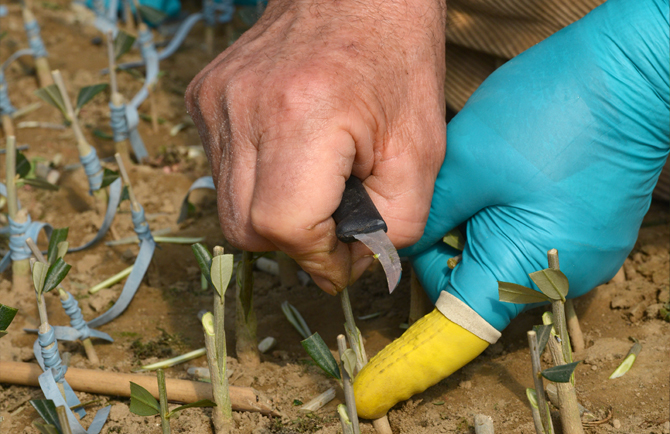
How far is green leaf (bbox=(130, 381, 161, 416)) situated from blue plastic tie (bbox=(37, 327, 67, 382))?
0.25 m

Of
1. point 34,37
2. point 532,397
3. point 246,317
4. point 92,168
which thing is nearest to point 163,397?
point 246,317

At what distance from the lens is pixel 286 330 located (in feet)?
5.21

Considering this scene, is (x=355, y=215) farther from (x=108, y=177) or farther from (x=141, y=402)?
(x=108, y=177)

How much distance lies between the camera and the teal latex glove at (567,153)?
1.13m

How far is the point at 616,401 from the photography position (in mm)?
1165

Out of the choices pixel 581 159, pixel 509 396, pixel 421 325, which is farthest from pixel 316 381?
pixel 581 159

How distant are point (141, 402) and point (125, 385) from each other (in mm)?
237

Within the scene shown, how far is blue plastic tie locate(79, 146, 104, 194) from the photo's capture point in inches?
70.8

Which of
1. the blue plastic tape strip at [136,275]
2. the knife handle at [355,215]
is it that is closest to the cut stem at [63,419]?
the knife handle at [355,215]

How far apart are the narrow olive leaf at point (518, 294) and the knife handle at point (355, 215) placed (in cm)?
22

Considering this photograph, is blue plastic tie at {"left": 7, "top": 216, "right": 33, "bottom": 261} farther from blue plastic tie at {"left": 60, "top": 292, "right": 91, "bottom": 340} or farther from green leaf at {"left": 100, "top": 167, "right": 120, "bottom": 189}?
blue plastic tie at {"left": 60, "top": 292, "right": 91, "bottom": 340}

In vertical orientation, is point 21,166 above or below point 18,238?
above

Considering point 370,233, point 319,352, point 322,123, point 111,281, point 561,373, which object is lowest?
point 111,281

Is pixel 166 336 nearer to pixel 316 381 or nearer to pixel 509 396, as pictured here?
pixel 316 381
